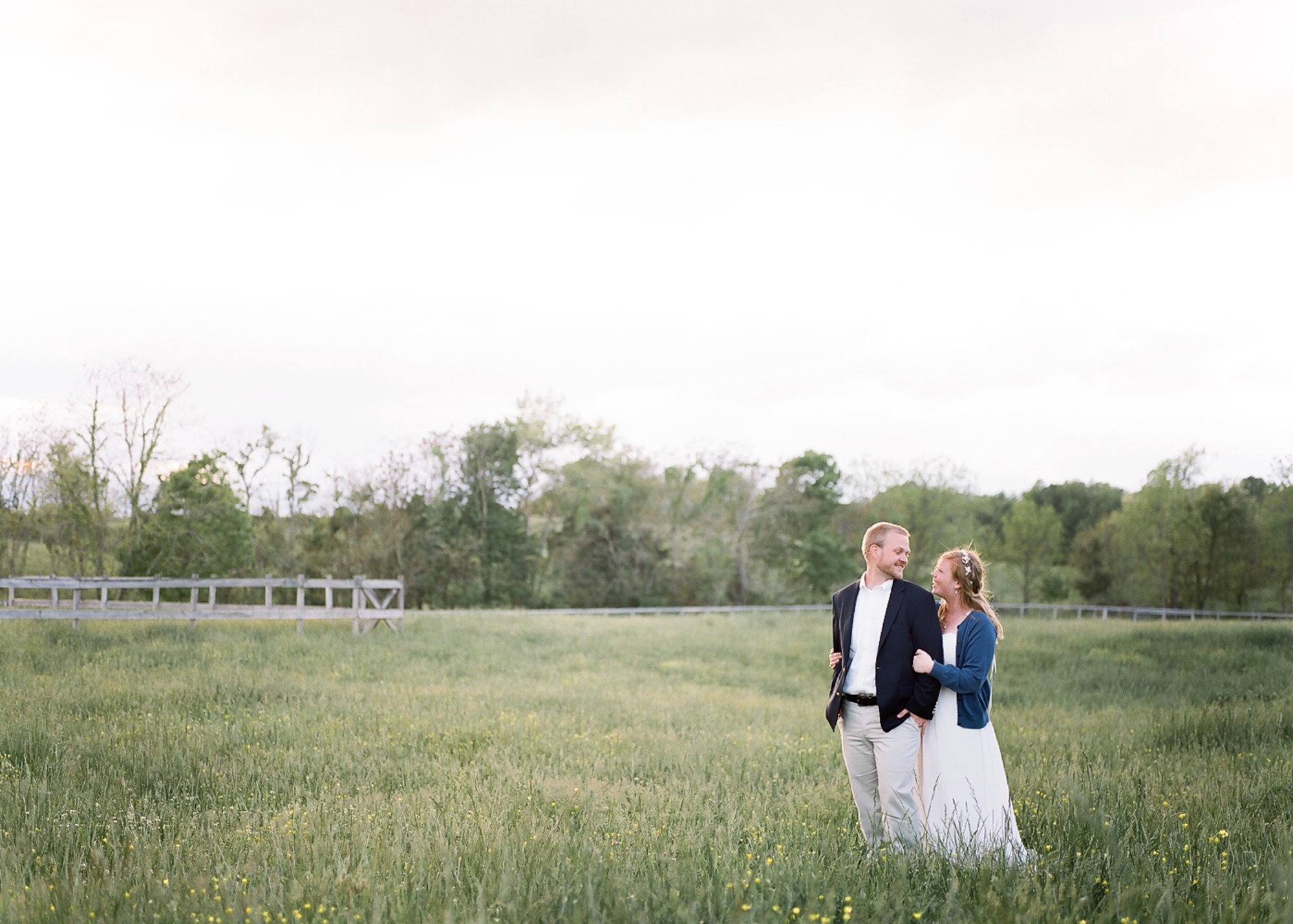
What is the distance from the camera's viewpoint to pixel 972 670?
5430 mm

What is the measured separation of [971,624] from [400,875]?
366 cm

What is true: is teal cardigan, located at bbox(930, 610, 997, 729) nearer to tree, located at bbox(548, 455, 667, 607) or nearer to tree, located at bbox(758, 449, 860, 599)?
tree, located at bbox(548, 455, 667, 607)

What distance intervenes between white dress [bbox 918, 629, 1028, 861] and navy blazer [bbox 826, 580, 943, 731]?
181 mm

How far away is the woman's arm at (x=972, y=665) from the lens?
535cm

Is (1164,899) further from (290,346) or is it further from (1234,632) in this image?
(290,346)

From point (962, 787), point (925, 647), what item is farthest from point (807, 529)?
point (925, 647)

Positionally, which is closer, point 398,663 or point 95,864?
point 95,864

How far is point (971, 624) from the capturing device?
5.55m

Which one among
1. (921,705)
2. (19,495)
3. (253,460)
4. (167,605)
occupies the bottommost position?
(167,605)

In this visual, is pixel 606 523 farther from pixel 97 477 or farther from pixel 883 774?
pixel 883 774

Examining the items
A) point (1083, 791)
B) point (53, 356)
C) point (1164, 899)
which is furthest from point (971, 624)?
point (53, 356)

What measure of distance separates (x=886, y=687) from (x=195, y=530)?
31.7 meters

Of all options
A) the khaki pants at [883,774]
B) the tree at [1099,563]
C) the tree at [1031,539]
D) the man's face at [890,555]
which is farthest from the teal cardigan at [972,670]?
the tree at [1031,539]

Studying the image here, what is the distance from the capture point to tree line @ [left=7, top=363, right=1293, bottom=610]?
32.2 m
